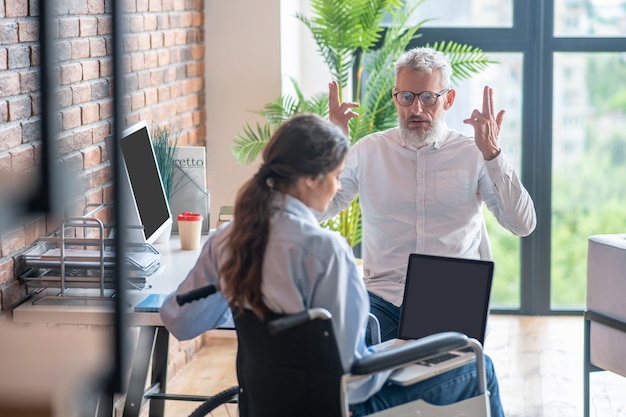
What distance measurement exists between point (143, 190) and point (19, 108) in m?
0.43

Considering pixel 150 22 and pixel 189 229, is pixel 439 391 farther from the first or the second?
pixel 150 22

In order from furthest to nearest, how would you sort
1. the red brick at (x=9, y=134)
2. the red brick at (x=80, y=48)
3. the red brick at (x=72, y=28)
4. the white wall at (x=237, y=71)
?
the white wall at (x=237, y=71), the red brick at (x=80, y=48), the red brick at (x=72, y=28), the red brick at (x=9, y=134)

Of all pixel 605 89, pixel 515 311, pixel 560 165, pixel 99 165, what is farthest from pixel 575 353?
pixel 99 165

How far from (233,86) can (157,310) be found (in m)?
2.04

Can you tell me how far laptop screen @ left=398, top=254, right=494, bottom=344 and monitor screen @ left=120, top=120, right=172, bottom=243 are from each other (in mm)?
730

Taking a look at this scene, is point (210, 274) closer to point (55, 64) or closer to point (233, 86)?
point (55, 64)

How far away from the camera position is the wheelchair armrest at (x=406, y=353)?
5.39 ft

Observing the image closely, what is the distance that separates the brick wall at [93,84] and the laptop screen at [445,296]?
31.1 inches

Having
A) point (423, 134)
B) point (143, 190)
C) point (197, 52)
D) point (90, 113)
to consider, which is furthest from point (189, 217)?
point (197, 52)

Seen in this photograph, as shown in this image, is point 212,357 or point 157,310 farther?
point 212,357

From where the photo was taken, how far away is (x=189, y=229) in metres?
2.77

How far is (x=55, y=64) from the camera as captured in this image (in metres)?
0.38

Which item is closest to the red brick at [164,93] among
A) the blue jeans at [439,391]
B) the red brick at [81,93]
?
the red brick at [81,93]

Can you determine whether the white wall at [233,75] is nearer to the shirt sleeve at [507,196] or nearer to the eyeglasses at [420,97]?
the eyeglasses at [420,97]
